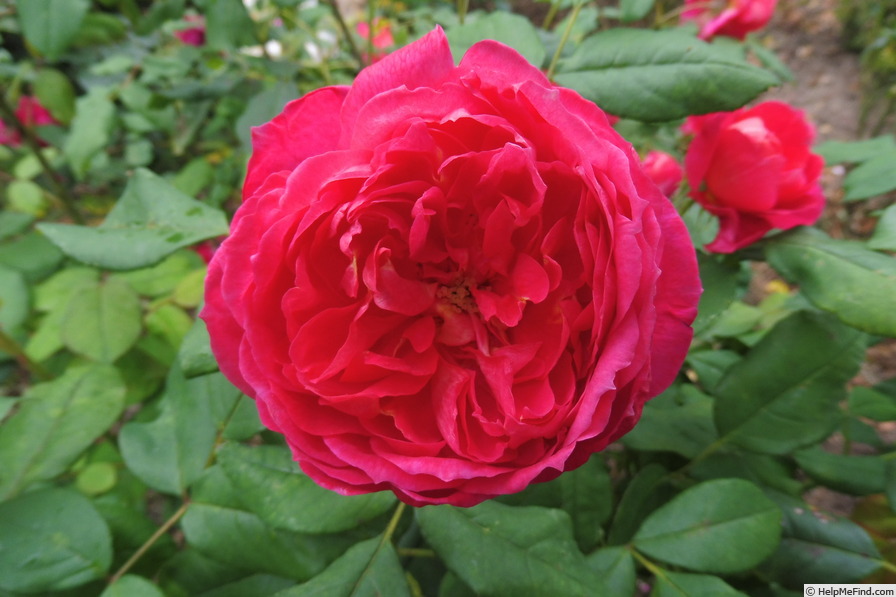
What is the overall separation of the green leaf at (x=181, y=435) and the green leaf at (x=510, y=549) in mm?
Answer: 318

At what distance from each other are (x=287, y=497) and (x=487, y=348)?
28cm

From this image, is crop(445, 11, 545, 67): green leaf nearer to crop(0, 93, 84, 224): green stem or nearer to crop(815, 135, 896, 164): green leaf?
crop(815, 135, 896, 164): green leaf

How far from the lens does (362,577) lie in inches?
22.3

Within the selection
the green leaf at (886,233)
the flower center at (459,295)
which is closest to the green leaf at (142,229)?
the flower center at (459,295)

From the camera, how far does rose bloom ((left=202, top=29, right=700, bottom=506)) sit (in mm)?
410

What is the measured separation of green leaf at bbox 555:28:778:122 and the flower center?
27 centimetres

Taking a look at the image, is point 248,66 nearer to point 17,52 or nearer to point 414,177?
point 414,177

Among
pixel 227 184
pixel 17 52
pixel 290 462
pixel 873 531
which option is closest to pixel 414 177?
pixel 290 462

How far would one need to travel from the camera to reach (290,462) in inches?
24.2

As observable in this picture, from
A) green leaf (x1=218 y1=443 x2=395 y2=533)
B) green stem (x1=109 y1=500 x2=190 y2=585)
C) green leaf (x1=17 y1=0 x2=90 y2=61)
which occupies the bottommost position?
green stem (x1=109 y1=500 x2=190 y2=585)

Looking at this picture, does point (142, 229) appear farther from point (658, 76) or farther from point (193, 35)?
point (193, 35)

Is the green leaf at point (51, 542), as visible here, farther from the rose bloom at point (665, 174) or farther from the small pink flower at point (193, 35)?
the small pink flower at point (193, 35)

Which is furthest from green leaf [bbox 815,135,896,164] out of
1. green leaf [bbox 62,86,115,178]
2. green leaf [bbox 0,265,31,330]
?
green leaf [bbox 62,86,115,178]

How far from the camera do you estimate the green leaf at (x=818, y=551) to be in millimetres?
669
